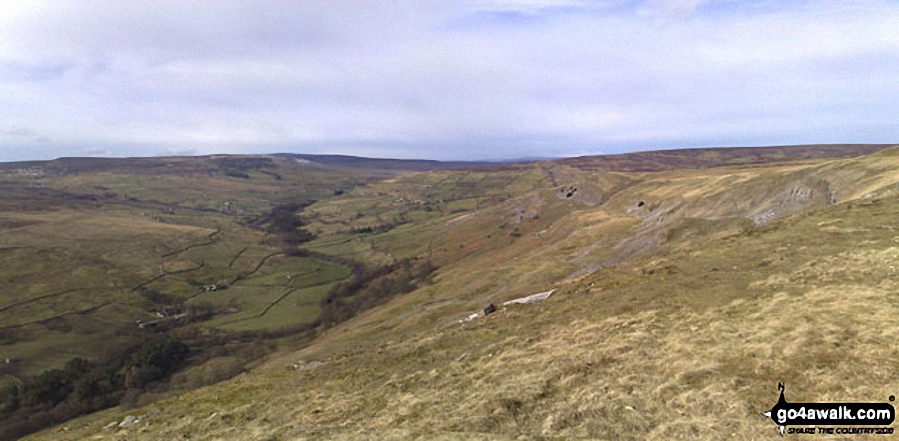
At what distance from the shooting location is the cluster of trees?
260 feet

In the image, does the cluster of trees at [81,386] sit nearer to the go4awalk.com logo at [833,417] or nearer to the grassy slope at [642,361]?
the grassy slope at [642,361]

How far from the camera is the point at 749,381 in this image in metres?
17.6

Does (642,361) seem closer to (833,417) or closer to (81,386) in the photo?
(833,417)

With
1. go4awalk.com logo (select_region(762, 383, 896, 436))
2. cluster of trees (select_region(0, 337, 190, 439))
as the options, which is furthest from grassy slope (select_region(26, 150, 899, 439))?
cluster of trees (select_region(0, 337, 190, 439))

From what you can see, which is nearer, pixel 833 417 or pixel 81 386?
pixel 833 417

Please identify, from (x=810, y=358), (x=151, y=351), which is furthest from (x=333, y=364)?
(x=151, y=351)

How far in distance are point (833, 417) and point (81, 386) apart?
117960mm

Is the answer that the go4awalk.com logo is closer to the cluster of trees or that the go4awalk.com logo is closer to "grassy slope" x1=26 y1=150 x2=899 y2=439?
"grassy slope" x1=26 y1=150 x2=899 y2=439

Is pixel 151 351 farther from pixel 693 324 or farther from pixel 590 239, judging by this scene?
pixel 693 324

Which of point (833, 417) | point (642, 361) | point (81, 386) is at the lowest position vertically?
point (81, 386)

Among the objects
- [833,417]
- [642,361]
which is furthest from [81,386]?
[833,417]

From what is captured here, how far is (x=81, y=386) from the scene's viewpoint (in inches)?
3420

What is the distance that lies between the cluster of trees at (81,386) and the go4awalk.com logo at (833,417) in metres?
106

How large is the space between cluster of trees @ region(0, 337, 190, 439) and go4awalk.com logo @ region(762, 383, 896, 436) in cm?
10600
